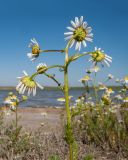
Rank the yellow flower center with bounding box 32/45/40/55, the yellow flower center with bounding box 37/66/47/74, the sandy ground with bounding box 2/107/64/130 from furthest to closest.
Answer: the sandy ground with bounding box 2/107/64/130 < the yellow flower center with bounding box 32/45/40/55 < the yellow flower center with bounding box 37/66/47/74

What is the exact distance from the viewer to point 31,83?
7.75 ft

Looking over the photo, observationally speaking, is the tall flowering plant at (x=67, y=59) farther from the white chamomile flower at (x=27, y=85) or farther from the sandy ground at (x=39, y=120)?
the sandy ground at (x=39, y=120)

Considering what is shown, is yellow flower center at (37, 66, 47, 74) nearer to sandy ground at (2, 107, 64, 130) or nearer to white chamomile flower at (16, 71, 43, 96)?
white chamomile flower at (16, 71, 43, 96)

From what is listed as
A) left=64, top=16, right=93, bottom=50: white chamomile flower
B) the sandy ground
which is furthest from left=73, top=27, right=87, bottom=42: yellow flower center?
the sandy ground

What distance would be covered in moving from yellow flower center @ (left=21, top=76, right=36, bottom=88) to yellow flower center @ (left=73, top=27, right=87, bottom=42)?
373 millimetres

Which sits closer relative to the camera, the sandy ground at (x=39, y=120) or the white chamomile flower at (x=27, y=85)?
the white chamomile flower at (x=27, y=85)

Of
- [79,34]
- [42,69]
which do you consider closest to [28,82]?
[42,69]

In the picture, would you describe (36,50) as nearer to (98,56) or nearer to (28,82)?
(28,82)

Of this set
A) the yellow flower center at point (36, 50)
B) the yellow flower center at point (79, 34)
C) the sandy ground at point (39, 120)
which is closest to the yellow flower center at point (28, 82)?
the yellow flower center at point (36, 50)

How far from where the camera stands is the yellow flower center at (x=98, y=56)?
2.43 m

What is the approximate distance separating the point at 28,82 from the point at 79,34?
42cm

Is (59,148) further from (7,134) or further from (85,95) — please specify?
(85,95)

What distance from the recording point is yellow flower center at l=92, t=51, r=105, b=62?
7.98 feet

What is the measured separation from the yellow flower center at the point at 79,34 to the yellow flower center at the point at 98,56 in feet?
→ 0.44
